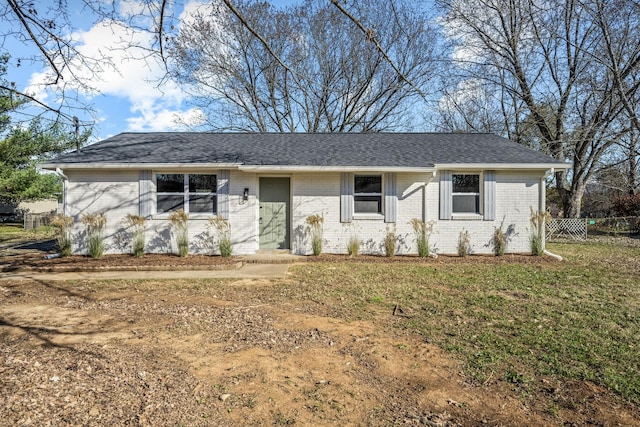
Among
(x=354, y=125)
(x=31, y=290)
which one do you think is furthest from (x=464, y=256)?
(x=354, y=125)

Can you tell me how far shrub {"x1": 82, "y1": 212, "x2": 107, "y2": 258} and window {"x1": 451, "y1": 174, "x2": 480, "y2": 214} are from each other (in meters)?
10.5

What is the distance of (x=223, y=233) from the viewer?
10055 millimetres

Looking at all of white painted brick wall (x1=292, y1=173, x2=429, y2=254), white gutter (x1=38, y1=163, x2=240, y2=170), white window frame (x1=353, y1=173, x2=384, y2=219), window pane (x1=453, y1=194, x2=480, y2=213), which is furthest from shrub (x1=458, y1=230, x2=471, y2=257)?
white gutter (x1=38, y1=163, x2=240, y2=170)

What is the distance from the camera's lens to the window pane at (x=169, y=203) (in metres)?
10.3

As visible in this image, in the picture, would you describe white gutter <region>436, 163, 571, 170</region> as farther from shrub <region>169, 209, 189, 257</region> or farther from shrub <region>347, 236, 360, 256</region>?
shrub <region>169, 209, 189, 257</region>

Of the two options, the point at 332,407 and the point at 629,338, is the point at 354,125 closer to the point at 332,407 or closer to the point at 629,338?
the point at 629,338

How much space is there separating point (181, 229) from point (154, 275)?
7.50ft

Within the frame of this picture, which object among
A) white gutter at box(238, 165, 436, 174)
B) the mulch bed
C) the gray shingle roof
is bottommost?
the mulch bed

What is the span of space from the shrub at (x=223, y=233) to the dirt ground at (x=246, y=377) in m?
4.60

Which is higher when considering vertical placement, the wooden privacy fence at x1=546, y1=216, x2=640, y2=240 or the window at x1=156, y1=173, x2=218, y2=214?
the window at x1=156, y1=173, x2=218, y2=214

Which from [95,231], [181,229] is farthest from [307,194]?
[95,231]

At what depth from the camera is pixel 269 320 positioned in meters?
4.91

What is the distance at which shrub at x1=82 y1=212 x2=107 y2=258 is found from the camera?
382 inches

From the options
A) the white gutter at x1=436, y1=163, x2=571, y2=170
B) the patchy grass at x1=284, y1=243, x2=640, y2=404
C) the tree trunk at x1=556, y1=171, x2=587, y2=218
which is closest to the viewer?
the patchy grass at x1=284, y1=243, x2=640, y2=404
